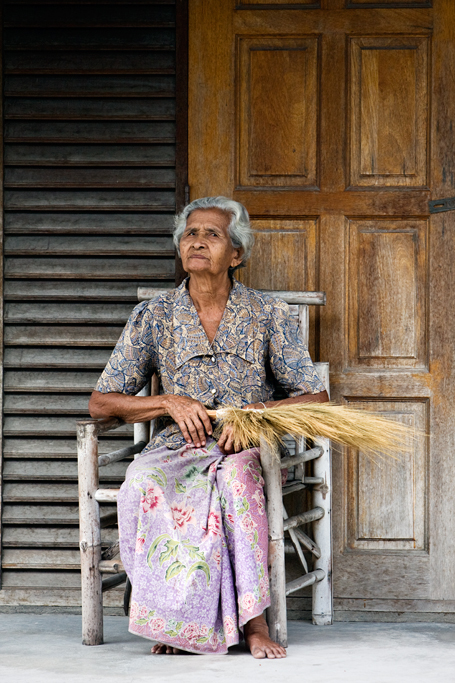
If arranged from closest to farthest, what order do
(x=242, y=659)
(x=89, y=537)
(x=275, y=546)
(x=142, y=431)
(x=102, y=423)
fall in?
(x=242, y=659)
(x=275, y=546)
(x=89, y=537)
(x=102, y=423)
(x=142, y=431)

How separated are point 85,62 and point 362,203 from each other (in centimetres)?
135

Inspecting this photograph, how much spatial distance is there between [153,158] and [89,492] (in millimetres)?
1507

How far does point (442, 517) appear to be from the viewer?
337 centimetres

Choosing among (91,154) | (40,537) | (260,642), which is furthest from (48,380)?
(260,642)

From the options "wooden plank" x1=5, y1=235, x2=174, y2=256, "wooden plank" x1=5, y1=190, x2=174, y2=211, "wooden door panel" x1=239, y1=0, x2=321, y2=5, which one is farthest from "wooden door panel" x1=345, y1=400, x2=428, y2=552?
"wooden door panel" x1=239, y1=0, x2=321, y2=5

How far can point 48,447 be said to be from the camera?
3.47 metres

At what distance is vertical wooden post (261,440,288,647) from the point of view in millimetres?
2633

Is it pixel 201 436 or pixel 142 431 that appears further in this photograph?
pixel 142 431

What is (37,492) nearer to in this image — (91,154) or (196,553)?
(196,553)

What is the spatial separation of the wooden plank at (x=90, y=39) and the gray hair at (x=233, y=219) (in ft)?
2.61

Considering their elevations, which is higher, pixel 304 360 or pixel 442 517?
pixel 304 360

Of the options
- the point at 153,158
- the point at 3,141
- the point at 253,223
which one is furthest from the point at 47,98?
the point at 253,223

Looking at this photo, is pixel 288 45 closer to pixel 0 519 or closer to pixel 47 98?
pixel 47 98

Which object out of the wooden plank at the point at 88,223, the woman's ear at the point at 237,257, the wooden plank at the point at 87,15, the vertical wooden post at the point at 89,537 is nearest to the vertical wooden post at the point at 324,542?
the woman's ear at the point at 237,257
